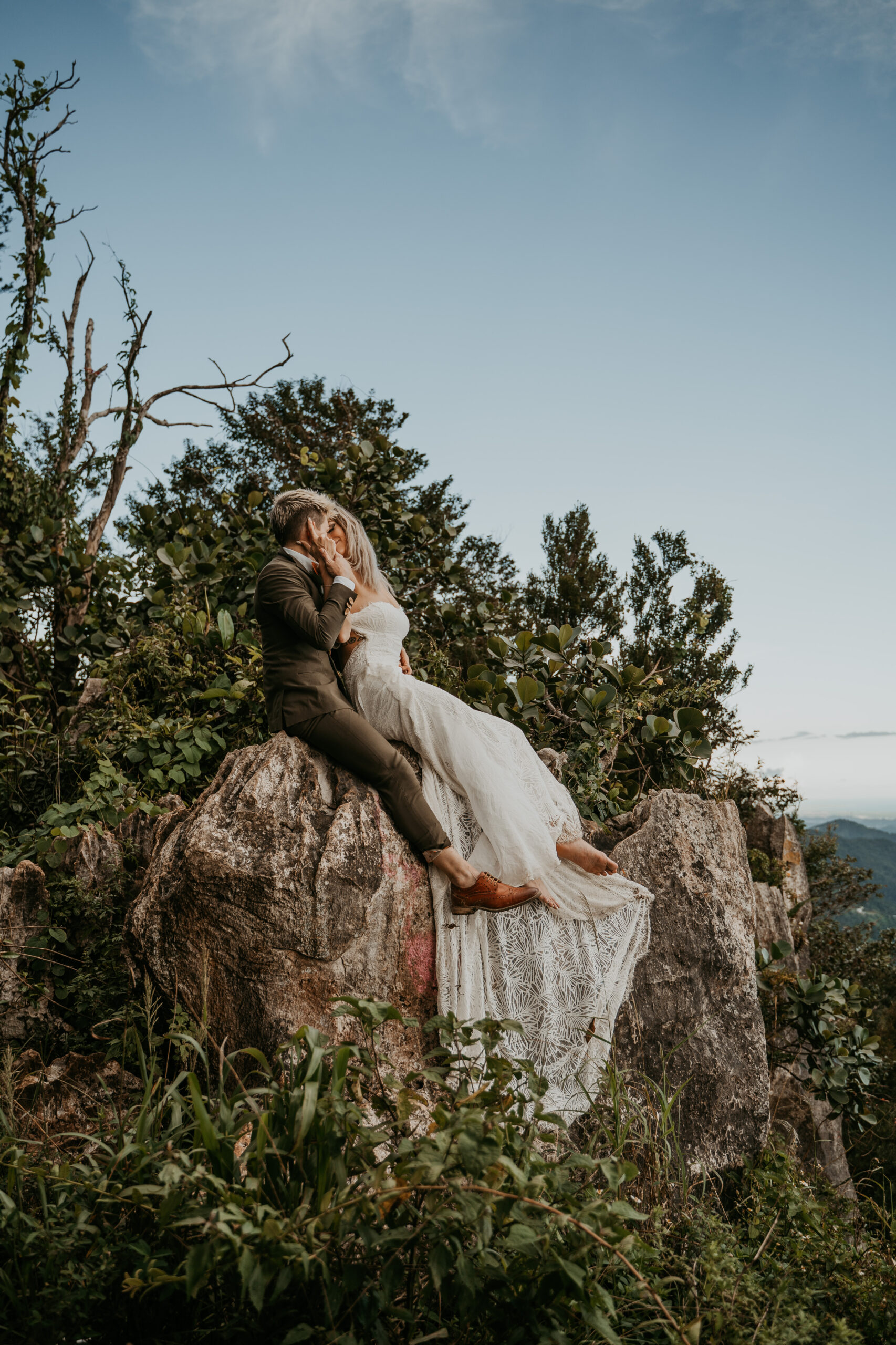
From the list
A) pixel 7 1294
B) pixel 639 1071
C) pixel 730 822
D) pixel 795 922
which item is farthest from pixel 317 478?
pixel 795 922

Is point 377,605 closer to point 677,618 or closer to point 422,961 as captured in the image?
point 422,961

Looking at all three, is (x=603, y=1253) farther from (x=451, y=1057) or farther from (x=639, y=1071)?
(x=639, y=1071)

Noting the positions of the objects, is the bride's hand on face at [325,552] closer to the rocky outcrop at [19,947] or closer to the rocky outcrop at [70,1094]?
the rocky outcrop at [19,947]

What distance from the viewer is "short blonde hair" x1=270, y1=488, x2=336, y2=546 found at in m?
3.89

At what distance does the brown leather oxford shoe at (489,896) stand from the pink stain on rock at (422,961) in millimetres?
167

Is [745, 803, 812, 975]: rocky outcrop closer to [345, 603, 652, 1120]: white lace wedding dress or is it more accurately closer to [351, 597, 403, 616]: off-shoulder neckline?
[345, 603, 652, 1120]: white lace wedding dress

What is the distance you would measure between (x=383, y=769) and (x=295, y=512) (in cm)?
148

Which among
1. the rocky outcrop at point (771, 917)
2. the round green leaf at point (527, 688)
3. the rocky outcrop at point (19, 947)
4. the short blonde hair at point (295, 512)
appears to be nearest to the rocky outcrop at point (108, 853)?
Answer: the rocky outcrop at point (19, 947)

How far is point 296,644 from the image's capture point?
3.47 m

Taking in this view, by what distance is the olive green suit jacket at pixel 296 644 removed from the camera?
131 inches

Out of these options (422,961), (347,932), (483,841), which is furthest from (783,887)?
(347,932)

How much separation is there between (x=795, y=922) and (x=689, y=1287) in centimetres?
709

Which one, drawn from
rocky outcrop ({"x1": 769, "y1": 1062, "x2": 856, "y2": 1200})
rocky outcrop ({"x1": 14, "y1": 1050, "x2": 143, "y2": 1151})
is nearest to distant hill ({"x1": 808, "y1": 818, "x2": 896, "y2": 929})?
rocky outcrop ({"x1": 769, "y1": 1062, "x2": 856, "y2": 1200})

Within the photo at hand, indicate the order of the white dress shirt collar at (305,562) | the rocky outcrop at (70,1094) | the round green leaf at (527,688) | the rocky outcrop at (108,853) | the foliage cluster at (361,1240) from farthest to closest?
the round green leaf at (527,688)
the rocky outcrop at (108,853)
the white dress shirt collar at (305,562)
the rocky outcrop at (70,1094)
the foliage cluster at (361,1240)
